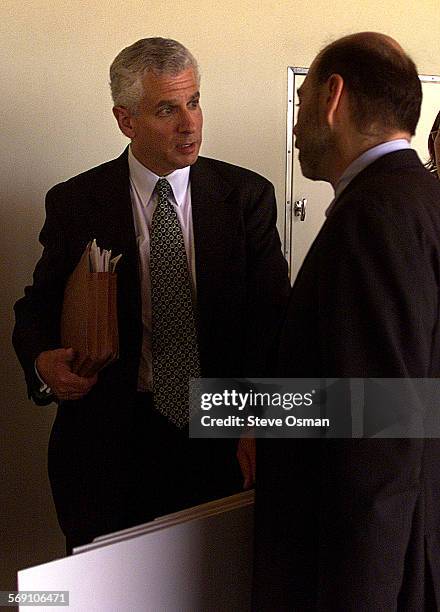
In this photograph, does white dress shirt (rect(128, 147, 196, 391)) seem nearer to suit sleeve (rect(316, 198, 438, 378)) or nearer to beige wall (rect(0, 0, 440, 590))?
beige wall (rect(0, 0, 440, 590))

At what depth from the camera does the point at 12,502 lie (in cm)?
260

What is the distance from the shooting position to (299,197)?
2688 millimetres

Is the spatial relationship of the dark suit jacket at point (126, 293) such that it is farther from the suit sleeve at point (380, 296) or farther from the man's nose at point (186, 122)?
the suit sleeve at point (380, 296)

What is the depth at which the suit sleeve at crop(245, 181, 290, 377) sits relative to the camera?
72.5 inches

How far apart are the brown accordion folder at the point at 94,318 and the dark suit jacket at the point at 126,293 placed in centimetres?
12

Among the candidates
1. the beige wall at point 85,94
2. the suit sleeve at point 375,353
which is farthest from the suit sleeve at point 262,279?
the beige wall at point 85,94

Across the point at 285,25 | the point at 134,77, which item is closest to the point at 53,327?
the point at 134,77

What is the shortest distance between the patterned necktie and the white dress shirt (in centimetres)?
3

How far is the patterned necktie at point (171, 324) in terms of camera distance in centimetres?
188

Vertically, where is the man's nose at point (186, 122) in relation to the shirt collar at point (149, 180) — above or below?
above

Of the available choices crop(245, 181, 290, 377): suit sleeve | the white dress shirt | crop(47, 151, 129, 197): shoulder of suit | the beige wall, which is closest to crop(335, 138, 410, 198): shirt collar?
crop(245, 181, 290, 377): suit sleeve

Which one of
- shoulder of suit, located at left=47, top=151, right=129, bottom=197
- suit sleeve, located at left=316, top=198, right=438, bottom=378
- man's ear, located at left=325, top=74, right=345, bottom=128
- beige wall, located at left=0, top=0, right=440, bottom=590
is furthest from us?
beige wall, located at left=0, top=0, right=440, bottom=590

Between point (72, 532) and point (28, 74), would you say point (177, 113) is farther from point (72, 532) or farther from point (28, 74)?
point (72, 532)

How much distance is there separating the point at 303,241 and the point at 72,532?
123 centimetres
